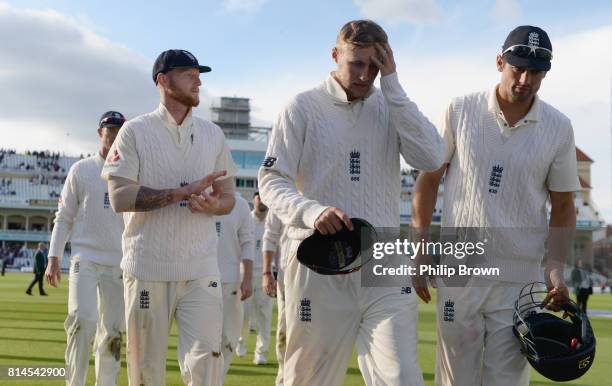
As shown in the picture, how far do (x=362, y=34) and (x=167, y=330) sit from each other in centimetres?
256

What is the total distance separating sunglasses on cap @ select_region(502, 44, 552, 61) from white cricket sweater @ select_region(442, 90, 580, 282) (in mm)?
352

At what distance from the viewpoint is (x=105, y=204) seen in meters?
7.97

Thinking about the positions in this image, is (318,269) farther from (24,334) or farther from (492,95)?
(24,334)

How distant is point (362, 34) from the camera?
13.9ft

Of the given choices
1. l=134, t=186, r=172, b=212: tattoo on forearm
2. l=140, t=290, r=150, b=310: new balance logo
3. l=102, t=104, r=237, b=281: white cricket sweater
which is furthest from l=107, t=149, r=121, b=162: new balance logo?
l=140, t=290, r=150, b=310: new balance logo

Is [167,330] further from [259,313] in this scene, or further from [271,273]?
[259,313]

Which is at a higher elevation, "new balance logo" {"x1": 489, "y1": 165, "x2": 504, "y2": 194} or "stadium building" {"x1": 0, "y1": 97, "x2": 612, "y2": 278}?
"stadium building" {"x1": 0, "y1": 97, "x2": 612, "y2": 278}

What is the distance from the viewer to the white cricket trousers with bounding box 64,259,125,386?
7.48 metres

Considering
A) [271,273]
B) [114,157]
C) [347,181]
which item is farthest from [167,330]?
[271,273]

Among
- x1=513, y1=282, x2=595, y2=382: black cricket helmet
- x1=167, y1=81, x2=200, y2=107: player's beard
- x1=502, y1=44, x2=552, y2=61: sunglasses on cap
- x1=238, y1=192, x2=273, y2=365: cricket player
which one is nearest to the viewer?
x1=513, y1=282, x2=595, y2=382: black cricket helmet

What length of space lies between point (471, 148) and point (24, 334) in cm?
1168

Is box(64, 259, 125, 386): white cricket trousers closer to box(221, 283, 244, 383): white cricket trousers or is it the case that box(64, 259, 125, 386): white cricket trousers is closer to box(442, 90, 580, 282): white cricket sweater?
box(221, 283, 244, 383): white cricket trousers

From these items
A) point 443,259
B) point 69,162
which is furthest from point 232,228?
point 69,162

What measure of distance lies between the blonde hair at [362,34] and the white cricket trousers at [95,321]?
172 inches
